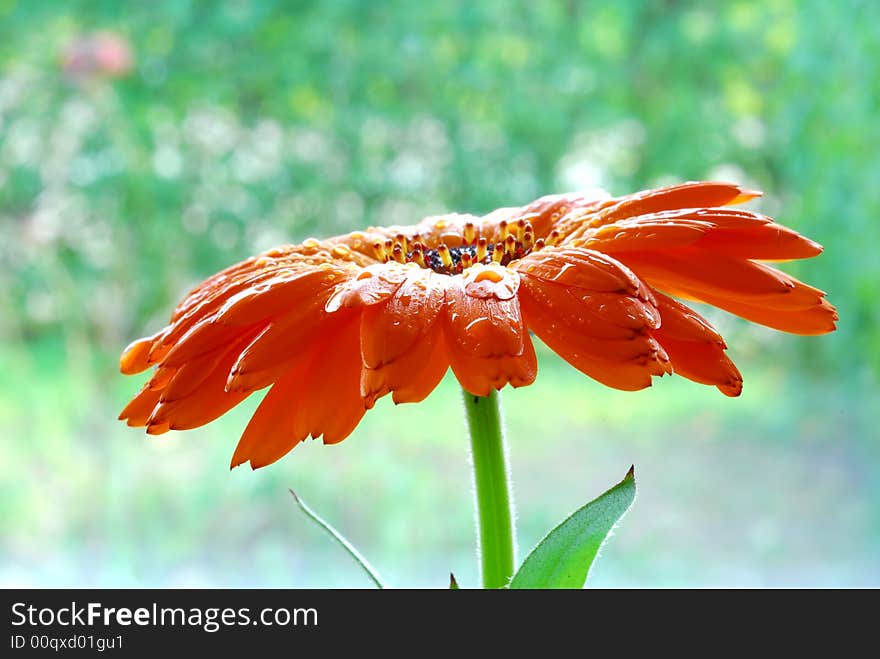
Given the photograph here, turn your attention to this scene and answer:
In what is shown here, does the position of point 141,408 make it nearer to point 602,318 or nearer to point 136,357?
point 136,357

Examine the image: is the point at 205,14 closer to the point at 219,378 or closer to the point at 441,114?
the point at 441,114

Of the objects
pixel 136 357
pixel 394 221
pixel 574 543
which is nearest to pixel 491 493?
pixel 574 543

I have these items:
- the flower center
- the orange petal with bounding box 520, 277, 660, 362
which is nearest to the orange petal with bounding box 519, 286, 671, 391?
the orange petal with bounding box 520, 277, 660, 362

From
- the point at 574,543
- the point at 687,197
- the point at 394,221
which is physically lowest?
the point at 574,543

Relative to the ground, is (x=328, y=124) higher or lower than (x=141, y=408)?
higher

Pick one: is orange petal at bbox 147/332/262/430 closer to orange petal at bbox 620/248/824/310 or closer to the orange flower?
the orange flower
